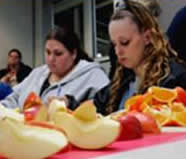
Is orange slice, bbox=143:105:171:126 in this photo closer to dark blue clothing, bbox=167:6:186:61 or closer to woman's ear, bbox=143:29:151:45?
woman's ear, bbox=143:29:151:45

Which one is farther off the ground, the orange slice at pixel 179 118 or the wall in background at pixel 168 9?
the wall in background at pixel 168 9

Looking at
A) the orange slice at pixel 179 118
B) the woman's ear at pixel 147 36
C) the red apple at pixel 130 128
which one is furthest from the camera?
the woman's ear at pixel 147 36

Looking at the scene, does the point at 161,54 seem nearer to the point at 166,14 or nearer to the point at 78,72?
the point at 78,72

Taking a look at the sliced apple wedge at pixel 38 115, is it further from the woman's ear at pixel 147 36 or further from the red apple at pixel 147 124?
the woman's ear at pixel 147 36

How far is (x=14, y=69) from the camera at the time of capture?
3.95m

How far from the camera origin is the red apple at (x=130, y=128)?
0.41m

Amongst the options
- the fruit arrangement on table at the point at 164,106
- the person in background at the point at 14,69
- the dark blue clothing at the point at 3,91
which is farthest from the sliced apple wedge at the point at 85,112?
the person in background at the point at 14,69

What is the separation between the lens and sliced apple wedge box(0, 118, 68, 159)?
0.28 metres

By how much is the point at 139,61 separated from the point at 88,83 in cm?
49

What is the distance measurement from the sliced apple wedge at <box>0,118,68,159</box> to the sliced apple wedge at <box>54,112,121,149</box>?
50mm

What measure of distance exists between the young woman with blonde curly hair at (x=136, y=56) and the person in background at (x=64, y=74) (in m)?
0.39

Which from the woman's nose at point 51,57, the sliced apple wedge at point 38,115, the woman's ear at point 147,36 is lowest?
the sliced apple wedge at point 38,115

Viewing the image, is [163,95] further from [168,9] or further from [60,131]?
[168,9]

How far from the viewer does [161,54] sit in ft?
3.39
